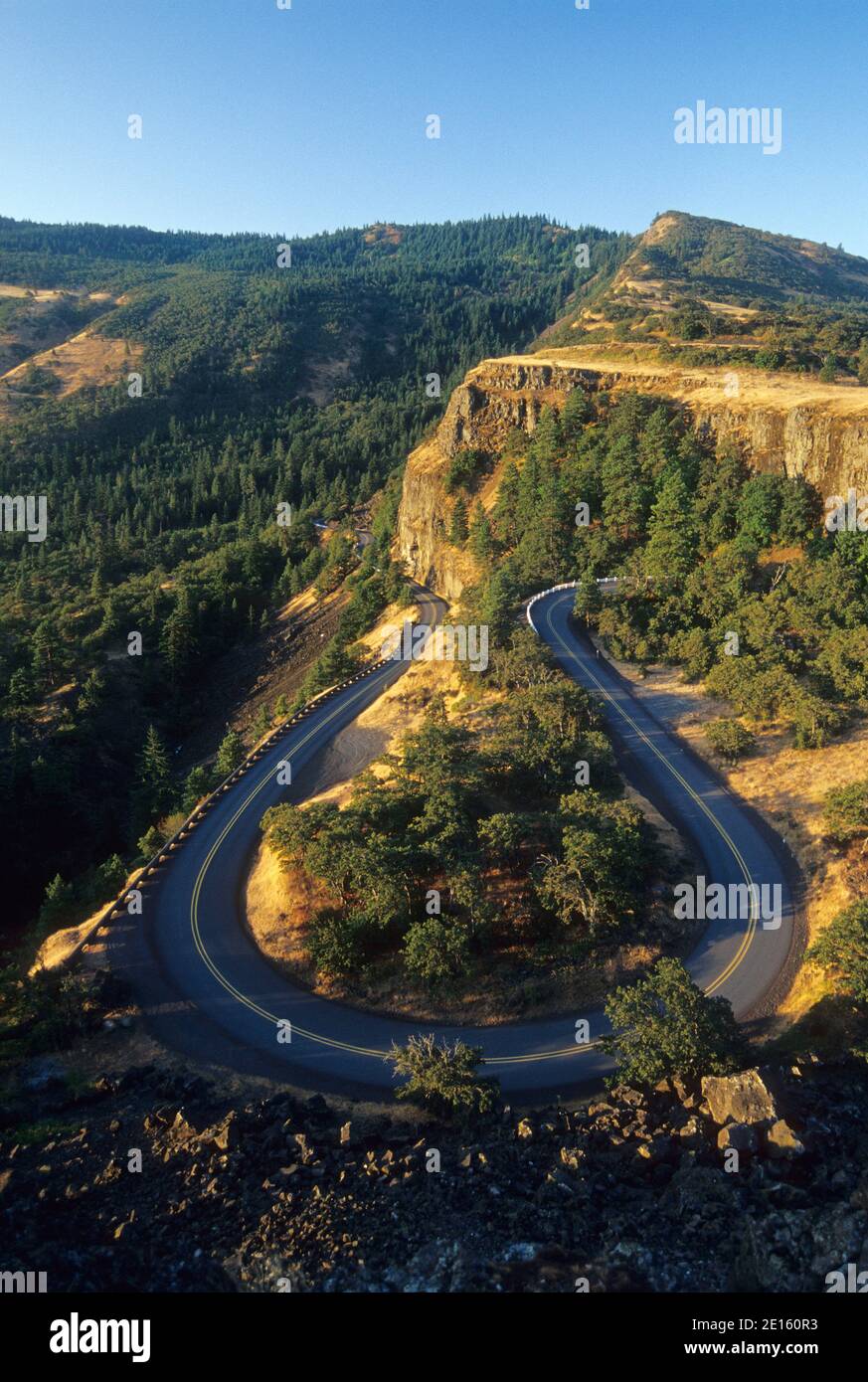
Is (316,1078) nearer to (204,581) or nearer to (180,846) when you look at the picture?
(180,846)

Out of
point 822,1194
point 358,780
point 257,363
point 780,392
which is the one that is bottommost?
point 822,1194

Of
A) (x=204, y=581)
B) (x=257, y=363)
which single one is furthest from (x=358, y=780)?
(x=257, y=363)

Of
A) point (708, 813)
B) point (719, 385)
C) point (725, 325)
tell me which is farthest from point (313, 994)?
point (725, 325)

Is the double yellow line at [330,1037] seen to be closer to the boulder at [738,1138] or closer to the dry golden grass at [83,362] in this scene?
the boulder at [738,1138]

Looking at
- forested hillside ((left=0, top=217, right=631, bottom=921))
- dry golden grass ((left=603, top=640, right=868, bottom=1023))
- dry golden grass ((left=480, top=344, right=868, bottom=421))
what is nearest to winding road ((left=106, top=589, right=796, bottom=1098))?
dry golden grass ((left=603, top=640, right=868, bottom=1023))

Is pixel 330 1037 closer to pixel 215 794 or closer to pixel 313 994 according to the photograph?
pixel 313 994

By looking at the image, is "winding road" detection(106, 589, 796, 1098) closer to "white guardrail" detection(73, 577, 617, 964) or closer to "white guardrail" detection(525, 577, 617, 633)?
"white guardrail" detection(73, 577, 617, 964)
